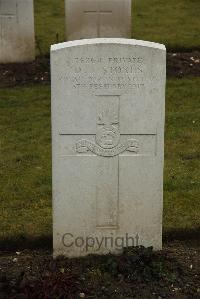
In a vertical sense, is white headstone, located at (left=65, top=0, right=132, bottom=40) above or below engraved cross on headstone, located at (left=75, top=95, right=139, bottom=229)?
above

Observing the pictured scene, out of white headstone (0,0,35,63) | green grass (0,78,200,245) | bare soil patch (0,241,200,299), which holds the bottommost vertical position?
bare soil patch (0,241,200,299)

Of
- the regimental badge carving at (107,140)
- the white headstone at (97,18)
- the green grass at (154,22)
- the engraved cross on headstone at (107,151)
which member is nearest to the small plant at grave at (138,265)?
the engraved cross on headstone at (107,151)

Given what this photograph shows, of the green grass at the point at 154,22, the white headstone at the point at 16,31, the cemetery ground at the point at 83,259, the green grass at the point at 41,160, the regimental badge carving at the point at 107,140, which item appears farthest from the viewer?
the green grass at the point at 154,22

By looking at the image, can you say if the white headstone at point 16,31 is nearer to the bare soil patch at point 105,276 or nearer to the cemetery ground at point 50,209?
the cemetery ground at point 50,209

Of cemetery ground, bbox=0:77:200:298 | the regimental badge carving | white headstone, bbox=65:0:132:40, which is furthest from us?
white headstone, bbox=65:0:132:40

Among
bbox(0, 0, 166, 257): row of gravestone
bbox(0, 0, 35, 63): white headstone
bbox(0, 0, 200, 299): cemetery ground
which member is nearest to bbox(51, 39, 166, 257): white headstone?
bbox(0, 0, 166, 257): row of gravestone

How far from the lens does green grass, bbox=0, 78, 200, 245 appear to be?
5988 mm

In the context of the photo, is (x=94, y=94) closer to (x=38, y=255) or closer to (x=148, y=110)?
(x=148, y=110)

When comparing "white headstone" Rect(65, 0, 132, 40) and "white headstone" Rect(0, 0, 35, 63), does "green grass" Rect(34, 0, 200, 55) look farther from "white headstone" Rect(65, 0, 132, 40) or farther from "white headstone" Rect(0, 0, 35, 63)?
"white headstone" Rect(0, 0, 35, 63)

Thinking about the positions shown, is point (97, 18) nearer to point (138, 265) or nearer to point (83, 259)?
→ point (83, 259)

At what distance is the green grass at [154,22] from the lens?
13.0 meters

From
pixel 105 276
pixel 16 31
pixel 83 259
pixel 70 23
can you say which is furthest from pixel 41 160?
pixel 70 23

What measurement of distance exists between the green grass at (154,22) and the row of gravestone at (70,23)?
0.79 m

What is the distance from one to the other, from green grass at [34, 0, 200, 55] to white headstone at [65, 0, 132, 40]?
0.71 m
